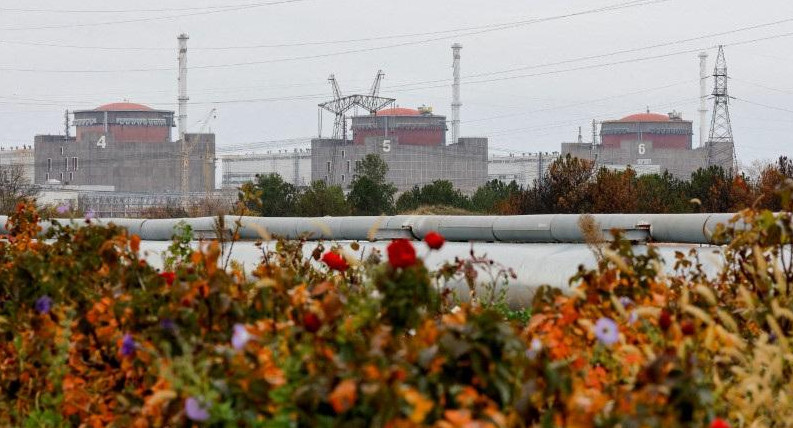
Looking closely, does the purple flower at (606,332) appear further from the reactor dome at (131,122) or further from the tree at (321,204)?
the reactor dome at (131,122)

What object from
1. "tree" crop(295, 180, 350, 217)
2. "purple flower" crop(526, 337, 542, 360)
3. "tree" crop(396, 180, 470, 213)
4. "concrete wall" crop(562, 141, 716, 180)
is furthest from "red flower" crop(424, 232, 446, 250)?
"concrete wall" crop(562, 141, 716, 180)

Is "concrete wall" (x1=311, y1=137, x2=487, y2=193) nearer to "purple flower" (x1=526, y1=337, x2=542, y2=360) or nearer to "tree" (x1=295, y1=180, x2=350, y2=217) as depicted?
"tree" (x1=295, y1=180, x2=350, y2=217)

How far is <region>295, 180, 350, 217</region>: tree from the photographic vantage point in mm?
46250

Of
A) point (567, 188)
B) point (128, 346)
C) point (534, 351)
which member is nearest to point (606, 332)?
point (534, 351)

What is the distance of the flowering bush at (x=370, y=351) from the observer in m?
2.81

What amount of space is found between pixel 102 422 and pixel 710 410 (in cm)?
237

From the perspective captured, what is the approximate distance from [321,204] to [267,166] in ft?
379

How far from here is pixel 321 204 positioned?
4678 cm

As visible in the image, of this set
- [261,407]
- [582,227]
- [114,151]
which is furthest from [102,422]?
[114,151]

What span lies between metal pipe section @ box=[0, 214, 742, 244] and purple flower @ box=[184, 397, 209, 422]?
20.1 feet

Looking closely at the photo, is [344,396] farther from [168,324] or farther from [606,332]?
[168,324]

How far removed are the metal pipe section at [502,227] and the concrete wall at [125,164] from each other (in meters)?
130

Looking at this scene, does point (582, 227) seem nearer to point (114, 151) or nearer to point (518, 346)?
point (518, 346)

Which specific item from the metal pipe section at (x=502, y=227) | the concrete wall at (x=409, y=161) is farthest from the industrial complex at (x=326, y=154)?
the metal pipe section at (x=502, y=227)
